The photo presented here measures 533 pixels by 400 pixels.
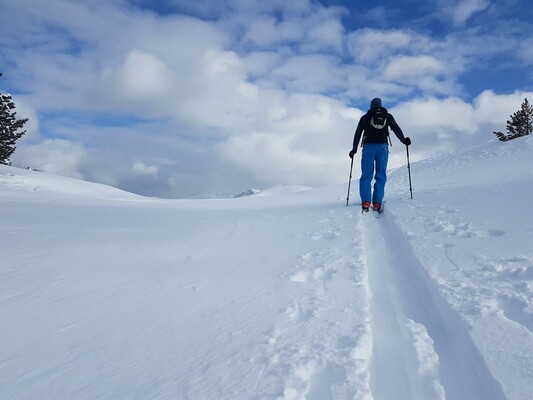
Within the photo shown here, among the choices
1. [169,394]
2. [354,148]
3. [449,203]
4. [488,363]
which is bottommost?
[169,394]

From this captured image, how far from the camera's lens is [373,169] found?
8.45m

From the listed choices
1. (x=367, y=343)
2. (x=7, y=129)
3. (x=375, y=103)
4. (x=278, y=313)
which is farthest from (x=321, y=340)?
(x=7, y=129)

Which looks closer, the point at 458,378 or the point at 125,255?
the point at 458,378

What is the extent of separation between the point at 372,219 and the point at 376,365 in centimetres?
533

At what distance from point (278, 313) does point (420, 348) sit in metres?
1.08

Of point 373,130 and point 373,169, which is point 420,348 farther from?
point 373,130

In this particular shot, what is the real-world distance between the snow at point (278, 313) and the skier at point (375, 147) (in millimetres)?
2160

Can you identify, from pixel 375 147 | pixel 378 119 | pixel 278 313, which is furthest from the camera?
pixel 375 147

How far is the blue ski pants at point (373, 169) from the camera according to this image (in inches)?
325

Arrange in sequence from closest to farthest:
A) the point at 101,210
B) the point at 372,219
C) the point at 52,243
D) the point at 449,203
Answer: the point at 52,243 < the point at 449,203 < the point at 372,219 < the point at 101,210

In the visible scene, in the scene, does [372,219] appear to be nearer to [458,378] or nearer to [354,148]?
[354,148]

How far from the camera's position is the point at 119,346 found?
2568 mm

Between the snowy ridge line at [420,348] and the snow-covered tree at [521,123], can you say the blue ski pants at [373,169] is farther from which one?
the snow-covered tree at [521,123]

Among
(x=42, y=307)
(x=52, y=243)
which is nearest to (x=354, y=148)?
(x=52, y=243)
